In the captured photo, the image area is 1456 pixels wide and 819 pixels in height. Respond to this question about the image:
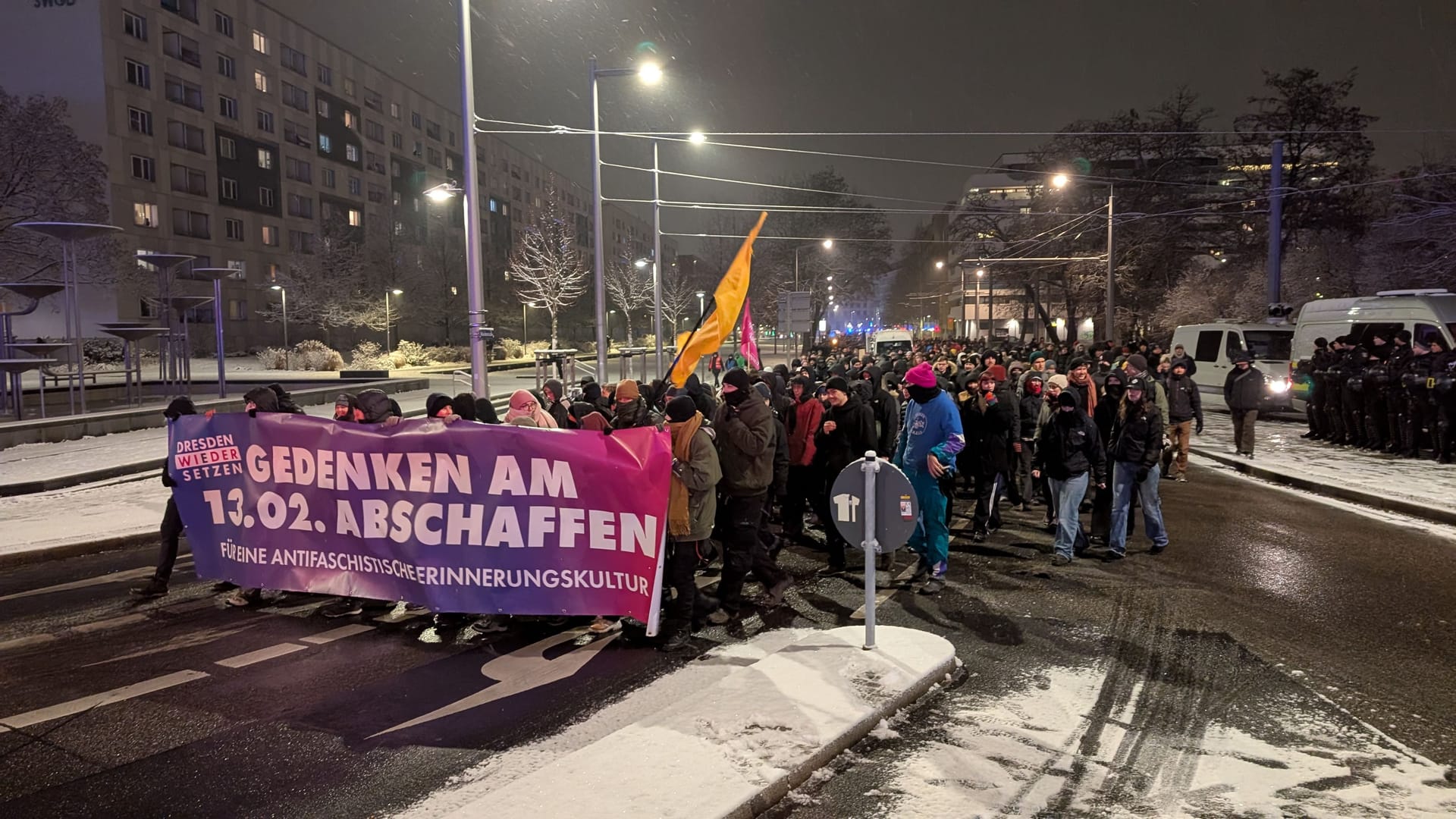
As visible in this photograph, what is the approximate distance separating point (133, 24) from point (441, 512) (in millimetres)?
56606

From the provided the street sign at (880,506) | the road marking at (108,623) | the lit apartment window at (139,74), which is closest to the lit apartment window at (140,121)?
the lit apartment window at (139,74)

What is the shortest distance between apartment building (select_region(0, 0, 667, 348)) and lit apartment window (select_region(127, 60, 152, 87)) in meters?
0.07

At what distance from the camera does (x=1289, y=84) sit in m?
37.5

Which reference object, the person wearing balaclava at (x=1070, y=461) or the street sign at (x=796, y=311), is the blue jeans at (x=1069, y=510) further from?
the street sign at (x=796, y=311)

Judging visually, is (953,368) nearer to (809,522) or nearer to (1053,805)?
(809,522)

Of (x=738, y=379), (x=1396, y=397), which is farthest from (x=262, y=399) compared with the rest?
(x=1396, y=397)

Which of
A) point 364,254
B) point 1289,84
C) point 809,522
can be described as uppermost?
point 1289,84

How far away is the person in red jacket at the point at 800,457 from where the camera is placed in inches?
346

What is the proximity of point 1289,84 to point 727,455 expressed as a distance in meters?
41.8

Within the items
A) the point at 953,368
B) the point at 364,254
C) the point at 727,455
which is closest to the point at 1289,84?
the point at 953,368

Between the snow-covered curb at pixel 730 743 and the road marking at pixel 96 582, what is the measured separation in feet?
18.6

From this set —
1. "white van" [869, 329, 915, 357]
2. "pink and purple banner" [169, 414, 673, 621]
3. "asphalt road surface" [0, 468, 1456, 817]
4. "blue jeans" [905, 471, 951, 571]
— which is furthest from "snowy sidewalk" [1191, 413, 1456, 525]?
→ "white van" [869, 329, 915, 357]

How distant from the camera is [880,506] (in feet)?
18.0

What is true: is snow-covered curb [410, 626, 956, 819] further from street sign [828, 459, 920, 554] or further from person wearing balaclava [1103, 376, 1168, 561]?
person wearing balaclava [1103, 376, 1168, 561]
